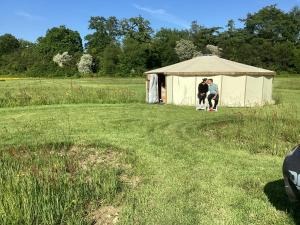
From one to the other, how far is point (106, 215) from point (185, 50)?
5959cm

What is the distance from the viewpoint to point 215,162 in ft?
25.8

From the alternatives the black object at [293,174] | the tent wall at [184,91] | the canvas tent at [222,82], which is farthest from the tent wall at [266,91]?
the black object at [293,174]

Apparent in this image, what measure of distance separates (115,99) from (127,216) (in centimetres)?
1525

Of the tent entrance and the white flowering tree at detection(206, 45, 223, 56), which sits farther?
the white flowering tree at detection(206, 45, 223, 56)

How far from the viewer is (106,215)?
5453mm

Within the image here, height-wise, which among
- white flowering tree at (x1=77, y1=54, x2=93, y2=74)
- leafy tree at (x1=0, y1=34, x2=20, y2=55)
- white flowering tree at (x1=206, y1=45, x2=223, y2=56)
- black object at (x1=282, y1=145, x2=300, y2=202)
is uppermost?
leafy tree at (x1=0, y1=34, x2=20, y2=55)

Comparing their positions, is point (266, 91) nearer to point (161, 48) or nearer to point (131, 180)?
point (131, 180)

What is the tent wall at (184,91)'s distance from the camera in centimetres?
2079

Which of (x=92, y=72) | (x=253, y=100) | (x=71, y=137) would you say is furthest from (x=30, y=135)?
(x=92, y=72)

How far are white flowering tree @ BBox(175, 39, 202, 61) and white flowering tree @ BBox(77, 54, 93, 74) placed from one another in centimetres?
1355

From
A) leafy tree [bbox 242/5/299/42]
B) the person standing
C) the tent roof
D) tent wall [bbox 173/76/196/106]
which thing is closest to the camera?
the person standing

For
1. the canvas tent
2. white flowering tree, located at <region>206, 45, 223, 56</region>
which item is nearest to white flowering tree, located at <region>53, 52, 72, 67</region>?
white flowering tree, located at <region>206, 45, 223, 56</region>

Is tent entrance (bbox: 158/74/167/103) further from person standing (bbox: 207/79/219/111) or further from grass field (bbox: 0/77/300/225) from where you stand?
grass field (bbox: 0/77/300/225)

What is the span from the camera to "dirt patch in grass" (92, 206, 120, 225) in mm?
5262
